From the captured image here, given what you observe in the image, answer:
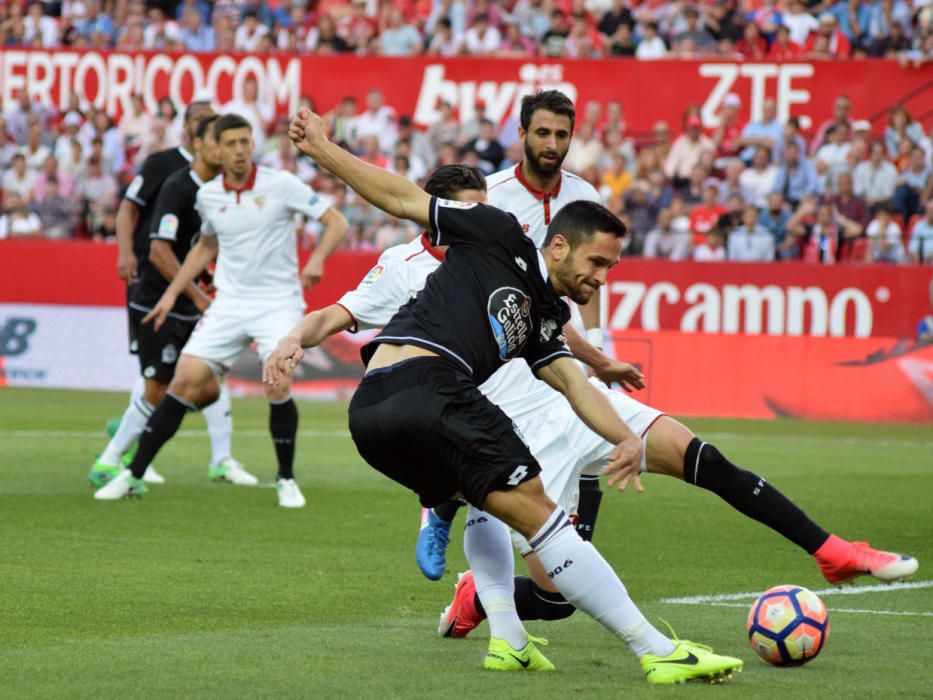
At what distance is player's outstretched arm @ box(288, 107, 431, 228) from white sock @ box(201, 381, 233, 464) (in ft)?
21.8

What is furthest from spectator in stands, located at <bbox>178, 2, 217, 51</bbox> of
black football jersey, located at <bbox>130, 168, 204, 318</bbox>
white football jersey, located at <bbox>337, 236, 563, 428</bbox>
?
white football jersey, located at <bbox>337, 236, 563, 428</bbox>

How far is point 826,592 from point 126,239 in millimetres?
6337

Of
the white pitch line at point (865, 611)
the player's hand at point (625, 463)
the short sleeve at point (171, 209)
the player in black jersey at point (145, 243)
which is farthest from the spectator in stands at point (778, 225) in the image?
the player's hand at point (625, 463)

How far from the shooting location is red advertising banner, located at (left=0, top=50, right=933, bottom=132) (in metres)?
22.6

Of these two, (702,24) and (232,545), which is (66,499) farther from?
(702,24)

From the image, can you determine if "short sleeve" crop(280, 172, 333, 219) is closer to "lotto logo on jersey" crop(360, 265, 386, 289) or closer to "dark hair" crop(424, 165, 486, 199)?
"lotto logo on jersey" crop(360, 265, 386, 289)

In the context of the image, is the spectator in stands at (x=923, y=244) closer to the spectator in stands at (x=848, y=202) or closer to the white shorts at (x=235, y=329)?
the spectator in stands at (x=848, y=202)

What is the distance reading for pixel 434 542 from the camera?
753 cm

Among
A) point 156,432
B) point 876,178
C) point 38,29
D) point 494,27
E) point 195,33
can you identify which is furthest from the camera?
point 38,29

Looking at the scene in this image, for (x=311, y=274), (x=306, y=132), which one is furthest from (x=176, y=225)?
(x=306, y=132)

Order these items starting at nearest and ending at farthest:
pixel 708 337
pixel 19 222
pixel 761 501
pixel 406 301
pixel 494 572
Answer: pixel 494 572 < pixel 761 501 < pixel 406 301 < pixel 708 337 < pixel 19 222

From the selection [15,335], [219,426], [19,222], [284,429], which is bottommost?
[15,335]

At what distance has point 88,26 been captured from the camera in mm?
27375

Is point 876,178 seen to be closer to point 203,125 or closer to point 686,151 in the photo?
point 686,151
